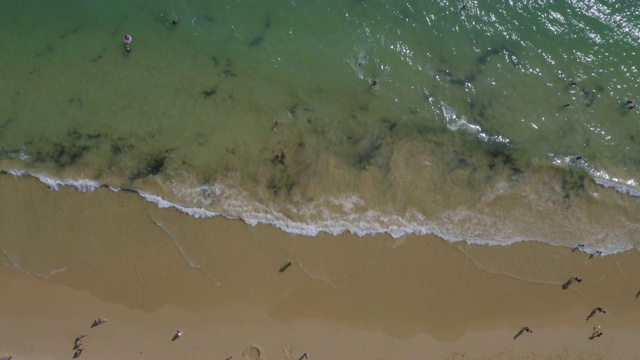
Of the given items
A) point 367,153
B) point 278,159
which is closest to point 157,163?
point 278,159

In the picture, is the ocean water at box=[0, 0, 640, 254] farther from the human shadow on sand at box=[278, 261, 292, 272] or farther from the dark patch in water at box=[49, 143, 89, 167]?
the human shadow on sand at box=[278, 261, 292, 272]

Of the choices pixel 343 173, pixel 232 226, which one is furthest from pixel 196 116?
pixel 343 173

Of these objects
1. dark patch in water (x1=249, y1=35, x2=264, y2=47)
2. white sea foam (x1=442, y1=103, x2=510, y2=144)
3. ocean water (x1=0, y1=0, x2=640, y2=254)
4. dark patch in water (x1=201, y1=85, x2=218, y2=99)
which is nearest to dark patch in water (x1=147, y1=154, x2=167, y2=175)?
ocean water (x1=0, y1=0, x2=640, y2=254)

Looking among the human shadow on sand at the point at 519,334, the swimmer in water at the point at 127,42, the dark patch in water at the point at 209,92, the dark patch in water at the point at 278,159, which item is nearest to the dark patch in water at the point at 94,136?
the swimmer in water at the point at 127,42

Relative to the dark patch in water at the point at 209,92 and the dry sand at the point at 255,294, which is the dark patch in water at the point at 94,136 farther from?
the dark patch in water at the point at 209,92

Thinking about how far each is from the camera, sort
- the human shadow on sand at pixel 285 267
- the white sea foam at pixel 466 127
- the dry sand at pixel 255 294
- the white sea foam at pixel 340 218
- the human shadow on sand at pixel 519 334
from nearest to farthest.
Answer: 1. the dry sand at pixel 255 294
2. the human shadow on sand at pixel 285 267
3. the human shadow on sand at pixel 519 334
4. the white sea foam at pixel 340 218
5. the white sea foam at pixel 466 127

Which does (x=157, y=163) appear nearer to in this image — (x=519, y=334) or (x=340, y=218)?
(x=340, y=218)
